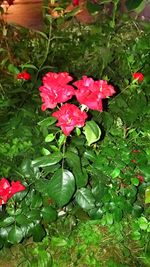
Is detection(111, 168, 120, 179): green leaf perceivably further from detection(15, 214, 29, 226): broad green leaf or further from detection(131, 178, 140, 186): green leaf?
detection(15, 214, 29, 226): broad green leaf

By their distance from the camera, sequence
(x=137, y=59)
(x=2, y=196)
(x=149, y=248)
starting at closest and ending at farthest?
(x=2, y=196)
(x=149, y=248)
(x=137, y=59)

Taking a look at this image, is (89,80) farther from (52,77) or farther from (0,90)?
(0,90)

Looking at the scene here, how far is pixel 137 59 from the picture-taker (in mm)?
2035

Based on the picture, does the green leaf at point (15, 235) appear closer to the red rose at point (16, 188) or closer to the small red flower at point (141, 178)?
the red rose at point (16, 188)

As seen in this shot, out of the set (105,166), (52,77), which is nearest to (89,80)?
(52,77)

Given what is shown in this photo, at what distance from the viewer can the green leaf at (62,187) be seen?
1.19 metres

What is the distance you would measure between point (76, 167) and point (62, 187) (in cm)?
9

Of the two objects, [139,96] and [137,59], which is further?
[137,59]

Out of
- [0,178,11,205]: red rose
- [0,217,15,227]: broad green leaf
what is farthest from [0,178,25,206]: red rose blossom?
[0,217,15,227]: broad green leaf

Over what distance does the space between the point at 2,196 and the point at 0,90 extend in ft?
3.34

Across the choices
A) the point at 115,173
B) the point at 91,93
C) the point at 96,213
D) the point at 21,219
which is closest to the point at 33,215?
the point at 21,219

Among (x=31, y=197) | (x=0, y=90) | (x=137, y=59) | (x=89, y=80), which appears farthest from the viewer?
(x=0, y=90)

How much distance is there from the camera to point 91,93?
1139 mm

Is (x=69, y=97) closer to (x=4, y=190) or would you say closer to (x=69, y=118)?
(x=69, y=118)
